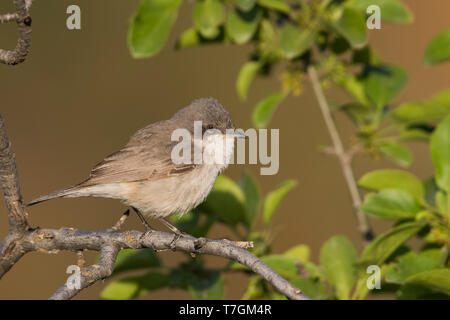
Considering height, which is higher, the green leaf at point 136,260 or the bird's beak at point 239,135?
the bird's beak at point 239,135

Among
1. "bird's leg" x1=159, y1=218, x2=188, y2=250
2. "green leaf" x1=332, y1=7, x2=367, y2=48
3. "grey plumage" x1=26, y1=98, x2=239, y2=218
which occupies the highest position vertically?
"green leaf" x1=332, y1=7, x2=367, y2=48

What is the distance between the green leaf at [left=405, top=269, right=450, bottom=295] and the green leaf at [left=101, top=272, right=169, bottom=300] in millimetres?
1613

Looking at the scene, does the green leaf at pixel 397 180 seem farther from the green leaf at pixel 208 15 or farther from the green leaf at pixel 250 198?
the green leaf at pixel 208 15

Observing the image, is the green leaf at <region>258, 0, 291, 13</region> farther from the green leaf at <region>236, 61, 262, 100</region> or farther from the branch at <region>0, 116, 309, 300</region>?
the branch at <region>0, 116, 309, 300</region>

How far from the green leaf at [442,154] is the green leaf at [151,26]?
72.1 inches

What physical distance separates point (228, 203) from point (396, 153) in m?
1.27

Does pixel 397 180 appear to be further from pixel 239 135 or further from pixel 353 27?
pixel 239 135

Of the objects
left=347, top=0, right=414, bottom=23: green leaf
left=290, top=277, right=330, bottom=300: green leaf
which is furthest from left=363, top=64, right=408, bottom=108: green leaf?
left=290, top=277, right=330, bottom=300: green leaf

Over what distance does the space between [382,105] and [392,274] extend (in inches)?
54.9

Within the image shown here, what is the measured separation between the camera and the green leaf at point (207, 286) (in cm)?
358

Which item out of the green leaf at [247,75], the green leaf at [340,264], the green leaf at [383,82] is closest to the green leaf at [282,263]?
the green leaf at [340,264]

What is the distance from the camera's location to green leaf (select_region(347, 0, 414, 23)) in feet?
12.9

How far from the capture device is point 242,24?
391 cm

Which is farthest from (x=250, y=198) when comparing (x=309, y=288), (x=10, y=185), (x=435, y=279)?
(x=10, y=185)
